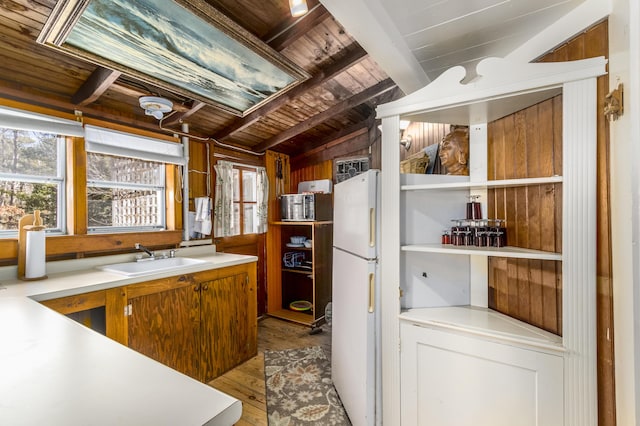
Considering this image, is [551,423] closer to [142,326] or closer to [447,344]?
[447,344]

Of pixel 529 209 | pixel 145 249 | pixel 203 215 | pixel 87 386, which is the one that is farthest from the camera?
pixel 203 215

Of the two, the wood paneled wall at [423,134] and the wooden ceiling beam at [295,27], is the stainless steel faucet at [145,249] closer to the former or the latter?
the wooden ceiling beam at [295,27]

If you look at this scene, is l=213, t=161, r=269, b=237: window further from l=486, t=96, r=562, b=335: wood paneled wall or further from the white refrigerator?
l=486, t=96, r=562, b=335: wood paneled wall

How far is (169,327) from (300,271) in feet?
5.94

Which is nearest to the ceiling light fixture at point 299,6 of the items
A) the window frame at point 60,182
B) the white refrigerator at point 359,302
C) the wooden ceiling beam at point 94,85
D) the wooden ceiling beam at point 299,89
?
the wooden ceiling beam at point 299,89

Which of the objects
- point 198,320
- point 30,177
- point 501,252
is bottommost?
point 198,320

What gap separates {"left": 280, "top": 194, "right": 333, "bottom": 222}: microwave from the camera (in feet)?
11.4

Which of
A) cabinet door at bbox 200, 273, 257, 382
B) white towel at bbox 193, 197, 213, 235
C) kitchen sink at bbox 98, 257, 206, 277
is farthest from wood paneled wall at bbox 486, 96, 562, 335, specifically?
white towel at bbox 193, 197, 213, 235

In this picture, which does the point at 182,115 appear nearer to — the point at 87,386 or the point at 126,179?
the point at 126,179

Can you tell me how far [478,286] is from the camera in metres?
1.55

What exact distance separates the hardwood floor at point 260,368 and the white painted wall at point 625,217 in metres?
1.82

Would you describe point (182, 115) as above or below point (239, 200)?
above

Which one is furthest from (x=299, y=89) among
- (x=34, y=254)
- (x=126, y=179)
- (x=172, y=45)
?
(x=34, y=254)

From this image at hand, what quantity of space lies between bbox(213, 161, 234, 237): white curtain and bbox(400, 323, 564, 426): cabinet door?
2.26 m
